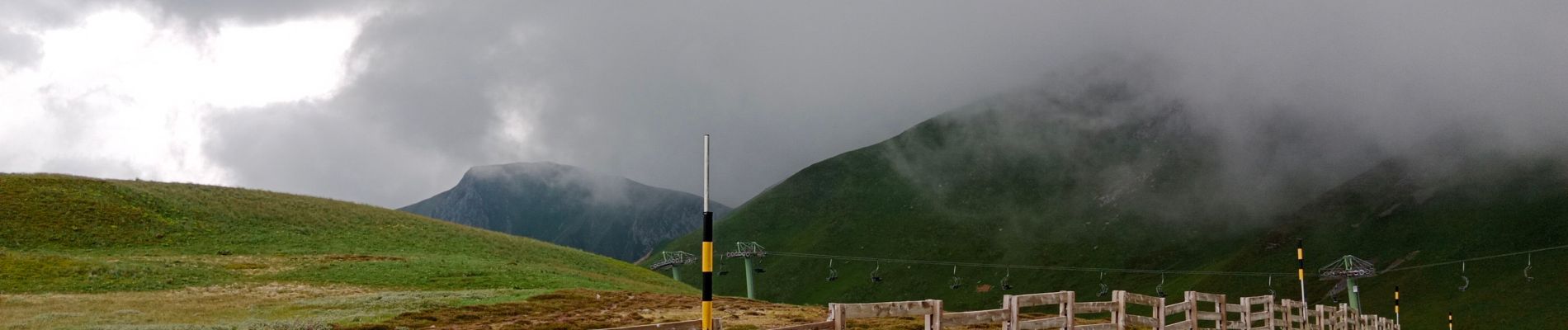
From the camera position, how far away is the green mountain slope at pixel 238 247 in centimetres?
5462

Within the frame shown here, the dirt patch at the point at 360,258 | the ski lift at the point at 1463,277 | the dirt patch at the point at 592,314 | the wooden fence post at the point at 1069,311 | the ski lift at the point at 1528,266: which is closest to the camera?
the wooden fence post at the point at 1069,311

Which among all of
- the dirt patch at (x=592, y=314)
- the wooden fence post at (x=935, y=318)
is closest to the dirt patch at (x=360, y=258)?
the dirt patch at (x=592, y=314)

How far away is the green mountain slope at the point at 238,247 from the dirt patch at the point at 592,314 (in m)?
13.4

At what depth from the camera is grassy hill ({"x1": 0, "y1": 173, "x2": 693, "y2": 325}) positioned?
173ft

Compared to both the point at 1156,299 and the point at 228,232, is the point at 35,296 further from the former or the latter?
the point at 1156,299

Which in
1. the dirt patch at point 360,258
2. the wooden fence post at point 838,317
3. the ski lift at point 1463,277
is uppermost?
the ski lift at point 1463,277

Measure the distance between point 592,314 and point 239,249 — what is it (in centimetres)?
4115

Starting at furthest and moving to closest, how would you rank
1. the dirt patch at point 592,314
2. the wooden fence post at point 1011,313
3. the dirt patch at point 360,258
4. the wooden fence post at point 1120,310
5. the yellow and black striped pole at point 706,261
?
the dirt patch at point 360,258 → the dirt patch at point 592,314 → the wooden fence post at point 1120,310 → the wooden fence post at point 1011,313 → the yellow and black striped pole at point 706,261

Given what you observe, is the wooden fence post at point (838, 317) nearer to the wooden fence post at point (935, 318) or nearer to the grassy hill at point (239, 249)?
the wooden fence post at point (935, 318)

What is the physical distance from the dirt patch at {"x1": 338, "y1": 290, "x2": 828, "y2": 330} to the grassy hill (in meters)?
4.40

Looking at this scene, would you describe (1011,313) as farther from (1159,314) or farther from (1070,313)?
(1159,314)

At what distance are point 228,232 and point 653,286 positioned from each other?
30.9 m

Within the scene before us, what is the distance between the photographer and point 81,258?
5825 cm

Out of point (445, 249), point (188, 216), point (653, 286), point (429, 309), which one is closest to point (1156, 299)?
point (429, 309)
